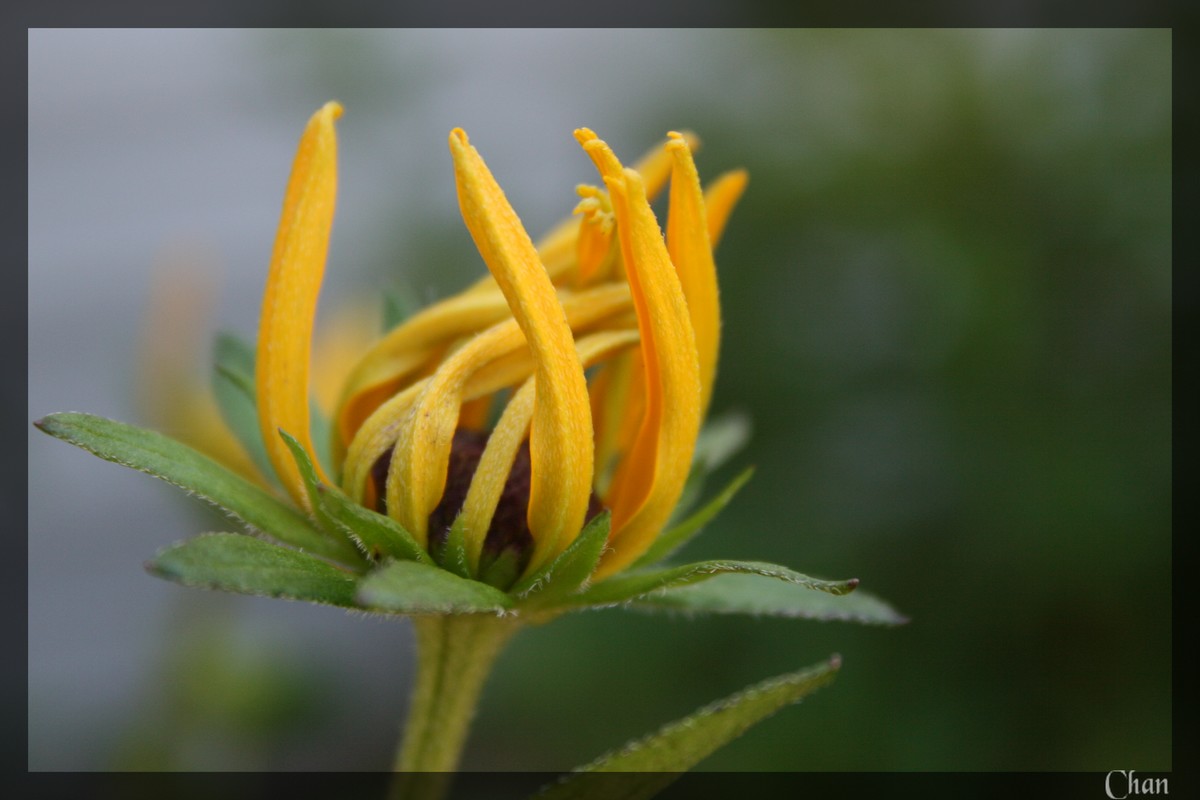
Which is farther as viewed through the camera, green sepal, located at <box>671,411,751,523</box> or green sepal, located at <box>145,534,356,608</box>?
green sepal, located at <box>671,411,751,523</box>

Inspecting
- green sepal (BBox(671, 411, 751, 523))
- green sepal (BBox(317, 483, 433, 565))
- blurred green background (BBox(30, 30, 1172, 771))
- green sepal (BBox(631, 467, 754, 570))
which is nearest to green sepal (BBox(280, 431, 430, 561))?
green sepal (BBox(317, 483, 433, 565))

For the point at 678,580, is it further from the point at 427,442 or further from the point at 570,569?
the point at 427,442

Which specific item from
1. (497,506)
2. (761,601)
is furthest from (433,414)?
(761,601)

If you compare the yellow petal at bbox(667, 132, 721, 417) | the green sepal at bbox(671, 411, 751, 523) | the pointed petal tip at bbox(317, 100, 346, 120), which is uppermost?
the pointed petal tip at bbox(317, 100, 346, 120)

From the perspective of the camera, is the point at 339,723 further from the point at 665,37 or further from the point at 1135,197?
the point at 1135,197

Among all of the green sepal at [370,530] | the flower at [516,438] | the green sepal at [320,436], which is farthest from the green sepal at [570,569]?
the green sepal at [320,436]

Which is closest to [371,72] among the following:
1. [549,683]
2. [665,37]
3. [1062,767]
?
[665,37]

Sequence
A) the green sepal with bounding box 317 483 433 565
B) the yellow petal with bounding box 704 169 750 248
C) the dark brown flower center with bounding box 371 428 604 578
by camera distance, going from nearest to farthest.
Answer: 1. the green sepal with bounding box 317 483 433 565
2. the dark brown flower center with bounding box 371 428 604 578
3. the yellow petal with bounding box 704 169 750 248

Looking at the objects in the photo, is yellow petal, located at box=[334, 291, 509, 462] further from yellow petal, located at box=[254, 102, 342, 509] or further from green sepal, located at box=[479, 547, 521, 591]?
green sepal, located at box=[479, 547, 521, 591]
